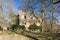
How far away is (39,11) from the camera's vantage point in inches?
1201

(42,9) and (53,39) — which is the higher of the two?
(42,9)

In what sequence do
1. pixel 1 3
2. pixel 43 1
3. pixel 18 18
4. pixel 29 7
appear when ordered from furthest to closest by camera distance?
1. pixel 18 18
2. pixel 1 3
3. pixel 29 7
4. pixel 43 1

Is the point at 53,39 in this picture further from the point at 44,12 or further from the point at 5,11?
the point at 5,11

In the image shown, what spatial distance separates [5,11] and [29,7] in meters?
12.6

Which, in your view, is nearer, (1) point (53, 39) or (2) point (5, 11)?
(1) point (53, 39)

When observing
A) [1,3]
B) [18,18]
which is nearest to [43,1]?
[1,3]

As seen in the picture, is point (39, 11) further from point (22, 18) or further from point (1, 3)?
point (22, 18)

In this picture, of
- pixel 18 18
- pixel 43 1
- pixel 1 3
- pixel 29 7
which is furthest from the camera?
pixel 18 18

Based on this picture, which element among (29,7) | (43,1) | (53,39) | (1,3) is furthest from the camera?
(1,3)

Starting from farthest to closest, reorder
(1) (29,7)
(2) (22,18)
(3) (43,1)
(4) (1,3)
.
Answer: (2) (22,18) → (4) (1,3) → (1) (29,7) → (3) (43,1)

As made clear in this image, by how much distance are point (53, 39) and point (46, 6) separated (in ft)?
26.4

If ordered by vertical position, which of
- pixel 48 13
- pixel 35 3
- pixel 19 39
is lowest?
pixel 19 39

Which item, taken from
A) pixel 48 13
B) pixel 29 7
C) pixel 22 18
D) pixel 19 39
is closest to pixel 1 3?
pixel 29 7

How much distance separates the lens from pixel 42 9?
3042 cm
